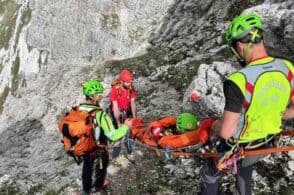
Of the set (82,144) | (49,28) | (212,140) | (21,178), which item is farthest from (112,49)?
(212,140)

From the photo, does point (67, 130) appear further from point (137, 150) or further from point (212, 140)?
point (137, 150)

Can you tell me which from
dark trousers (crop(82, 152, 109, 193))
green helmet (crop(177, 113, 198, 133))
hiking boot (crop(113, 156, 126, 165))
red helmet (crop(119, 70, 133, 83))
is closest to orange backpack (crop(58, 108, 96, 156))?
dark trousers (crop(82, 152, 109, 193))

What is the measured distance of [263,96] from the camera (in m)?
5.70

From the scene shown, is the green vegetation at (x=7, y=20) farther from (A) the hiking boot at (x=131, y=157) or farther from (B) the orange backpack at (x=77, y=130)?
(B) the orange backpack at (x=77, y=130)

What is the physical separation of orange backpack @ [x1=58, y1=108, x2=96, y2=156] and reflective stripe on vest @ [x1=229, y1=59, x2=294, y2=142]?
3781 millimetres

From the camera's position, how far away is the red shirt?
1191cm

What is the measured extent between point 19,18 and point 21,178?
22.2m

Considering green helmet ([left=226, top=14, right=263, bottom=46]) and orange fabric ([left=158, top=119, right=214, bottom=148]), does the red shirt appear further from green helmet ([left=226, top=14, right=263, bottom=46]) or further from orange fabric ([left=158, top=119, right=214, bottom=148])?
green helmet ([left=226, top=14, right=263, bottom=46])

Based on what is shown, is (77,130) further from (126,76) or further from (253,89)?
(253,89)

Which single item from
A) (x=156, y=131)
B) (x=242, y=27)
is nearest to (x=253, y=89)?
(x=242, y=27)

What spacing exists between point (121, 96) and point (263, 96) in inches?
268

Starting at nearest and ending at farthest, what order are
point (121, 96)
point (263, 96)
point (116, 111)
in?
1. point (263, 96)
2. point (116, 111)
3. point (121, 96)

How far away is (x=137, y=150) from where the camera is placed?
12594mm

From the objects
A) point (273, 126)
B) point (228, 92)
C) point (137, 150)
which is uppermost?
point (228, 92)
